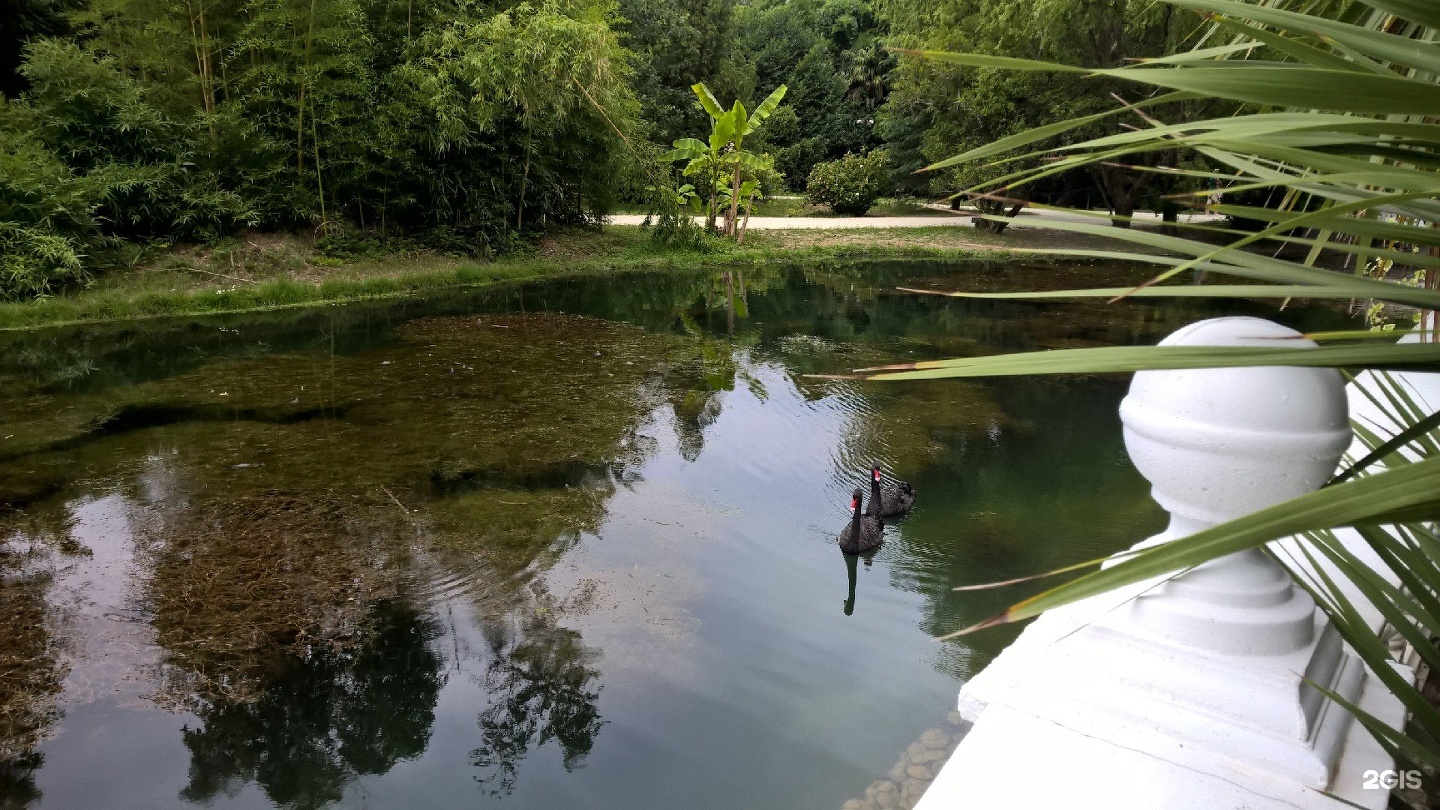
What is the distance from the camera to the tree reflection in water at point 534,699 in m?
2.78

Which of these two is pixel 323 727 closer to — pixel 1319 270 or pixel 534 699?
pixel 534 699

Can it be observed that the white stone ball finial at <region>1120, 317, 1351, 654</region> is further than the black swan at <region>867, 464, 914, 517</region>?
No

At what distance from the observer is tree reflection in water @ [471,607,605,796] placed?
2.78m

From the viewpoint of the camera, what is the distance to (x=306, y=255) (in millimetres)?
11375

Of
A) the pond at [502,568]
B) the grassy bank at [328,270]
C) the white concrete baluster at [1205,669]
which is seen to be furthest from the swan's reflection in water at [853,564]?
the grassy bank at [328,270]

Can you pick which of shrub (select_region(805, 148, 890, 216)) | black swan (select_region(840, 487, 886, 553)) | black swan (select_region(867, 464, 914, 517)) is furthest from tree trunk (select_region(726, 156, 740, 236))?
black swan (select_region(840, 487, 886, 553))

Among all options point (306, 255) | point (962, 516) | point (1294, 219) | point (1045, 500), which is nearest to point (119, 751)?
point (1294, 219)

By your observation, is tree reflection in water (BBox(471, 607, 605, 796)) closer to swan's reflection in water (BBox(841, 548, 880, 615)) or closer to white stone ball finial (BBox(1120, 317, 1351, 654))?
swan's reflection in water (BBox(841, 548, 880, 615))

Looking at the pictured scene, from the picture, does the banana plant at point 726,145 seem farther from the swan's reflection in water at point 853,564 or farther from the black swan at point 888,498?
the swan's reflection in water at point 853,564

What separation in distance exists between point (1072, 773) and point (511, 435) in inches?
199

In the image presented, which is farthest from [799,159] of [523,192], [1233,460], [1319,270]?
[1319,270]

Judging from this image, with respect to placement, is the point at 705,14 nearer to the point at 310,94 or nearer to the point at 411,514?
the point at 310,94

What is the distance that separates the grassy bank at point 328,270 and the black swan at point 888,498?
319 cm

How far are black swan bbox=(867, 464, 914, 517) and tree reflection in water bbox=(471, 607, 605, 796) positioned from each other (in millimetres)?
1696
